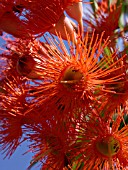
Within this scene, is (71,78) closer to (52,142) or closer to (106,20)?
(52,142)

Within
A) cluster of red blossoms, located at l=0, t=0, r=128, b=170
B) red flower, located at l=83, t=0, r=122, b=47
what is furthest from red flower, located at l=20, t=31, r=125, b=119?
red flower, located at l=83, t=0, r=122, b=47

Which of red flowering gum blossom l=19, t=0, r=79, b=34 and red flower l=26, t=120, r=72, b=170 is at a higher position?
red flowering gum blossom l=19, t=0, r=79, b=34

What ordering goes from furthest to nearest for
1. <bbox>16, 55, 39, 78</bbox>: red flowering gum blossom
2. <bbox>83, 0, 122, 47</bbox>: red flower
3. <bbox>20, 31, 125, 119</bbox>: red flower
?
<bbox>83, 0, 122, 47</bbox>: red flower, <bbox>16, 55, 39, 78</bbox>: red flowering gum blossom, <bbox>20, 31, 125, 119</bbox>: red flower

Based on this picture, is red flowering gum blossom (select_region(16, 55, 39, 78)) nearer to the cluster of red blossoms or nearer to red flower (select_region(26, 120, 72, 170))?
the cluster of red blossoms

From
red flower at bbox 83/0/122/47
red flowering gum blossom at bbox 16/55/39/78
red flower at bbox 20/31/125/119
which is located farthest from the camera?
red flower at bbox 83/0/122/47

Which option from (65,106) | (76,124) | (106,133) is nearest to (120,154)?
(106,133)

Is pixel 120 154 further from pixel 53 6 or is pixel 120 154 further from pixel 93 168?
pixel 53 6

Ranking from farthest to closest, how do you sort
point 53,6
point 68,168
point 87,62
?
point 68,168
point 53,6
point 87,62

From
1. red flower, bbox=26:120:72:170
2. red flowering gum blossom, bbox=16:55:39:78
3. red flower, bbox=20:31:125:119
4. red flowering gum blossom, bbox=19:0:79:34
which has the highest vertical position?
red flowering gum blossom, bbox=19:0:79:34

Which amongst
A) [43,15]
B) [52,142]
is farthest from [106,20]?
[52,142]
